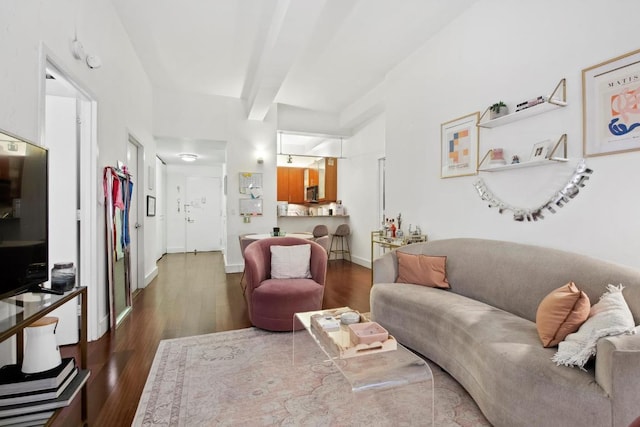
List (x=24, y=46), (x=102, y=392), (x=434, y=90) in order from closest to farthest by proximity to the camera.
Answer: (x=24, y=46) < (x=102, y=392) < (x=434, y=90)

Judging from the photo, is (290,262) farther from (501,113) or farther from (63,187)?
(501,113)

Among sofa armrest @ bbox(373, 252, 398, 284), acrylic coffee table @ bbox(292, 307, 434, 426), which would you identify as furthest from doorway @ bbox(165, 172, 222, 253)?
acrylic coffee table @ bbox(292, 307, 434, 426)

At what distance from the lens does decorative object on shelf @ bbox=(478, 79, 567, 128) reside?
93.1 inches

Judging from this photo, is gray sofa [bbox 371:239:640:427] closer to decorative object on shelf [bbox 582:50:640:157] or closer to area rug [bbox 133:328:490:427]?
area rug [bbox 133:328:490:427]

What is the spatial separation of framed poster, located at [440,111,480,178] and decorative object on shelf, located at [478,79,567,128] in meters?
0.33

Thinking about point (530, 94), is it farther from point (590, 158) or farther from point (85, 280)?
point (85, 280)

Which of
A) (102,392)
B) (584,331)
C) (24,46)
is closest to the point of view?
(584,331)

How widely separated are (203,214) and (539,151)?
8.00 meters

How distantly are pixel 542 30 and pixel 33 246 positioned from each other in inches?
147

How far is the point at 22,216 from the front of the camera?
1392 mm

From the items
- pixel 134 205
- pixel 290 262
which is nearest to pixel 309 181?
pixel 134 205

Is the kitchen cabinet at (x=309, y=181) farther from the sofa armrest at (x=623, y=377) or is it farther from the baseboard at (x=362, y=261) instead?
the sofa armrest at (x=623, y=377)

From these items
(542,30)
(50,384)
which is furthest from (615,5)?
(50,384)

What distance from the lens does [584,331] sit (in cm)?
153
